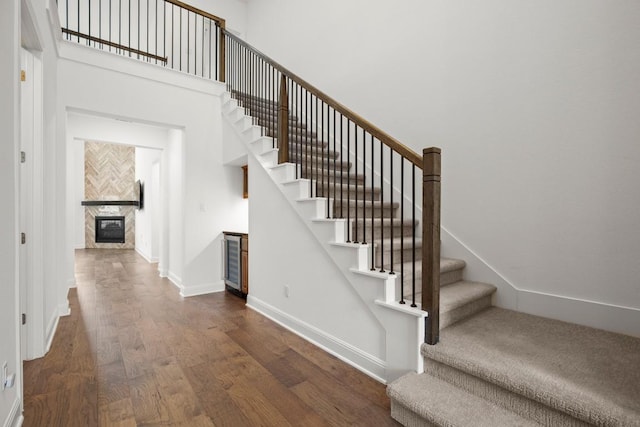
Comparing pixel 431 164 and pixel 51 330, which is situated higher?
pixel 431 164

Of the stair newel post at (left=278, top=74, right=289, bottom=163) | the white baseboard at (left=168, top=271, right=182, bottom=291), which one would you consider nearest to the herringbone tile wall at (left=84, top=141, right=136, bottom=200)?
the white baseboard at (left=168, top=271, right=182, bottom=291)

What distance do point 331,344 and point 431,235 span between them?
1294 mm

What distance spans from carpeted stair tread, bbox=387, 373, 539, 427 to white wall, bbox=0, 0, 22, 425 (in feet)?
6.48

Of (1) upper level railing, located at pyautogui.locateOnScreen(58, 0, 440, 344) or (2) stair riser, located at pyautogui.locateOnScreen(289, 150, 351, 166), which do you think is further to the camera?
(2) stair riser, located at pyautogui.locateOnScreen(289, 150, 351, 166)

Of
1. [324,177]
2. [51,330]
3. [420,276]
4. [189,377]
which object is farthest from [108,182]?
[420,276]

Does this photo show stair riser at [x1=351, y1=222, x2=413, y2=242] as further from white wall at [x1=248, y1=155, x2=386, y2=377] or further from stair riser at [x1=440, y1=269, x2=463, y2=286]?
stair riser at [x1=440, y1=269, x2=463, y2=286]

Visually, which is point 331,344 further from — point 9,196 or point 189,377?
point 9,196

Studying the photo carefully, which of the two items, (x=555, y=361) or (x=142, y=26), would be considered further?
(x=142, y=26)

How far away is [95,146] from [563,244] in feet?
37.6

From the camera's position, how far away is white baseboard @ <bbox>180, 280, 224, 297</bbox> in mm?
4301

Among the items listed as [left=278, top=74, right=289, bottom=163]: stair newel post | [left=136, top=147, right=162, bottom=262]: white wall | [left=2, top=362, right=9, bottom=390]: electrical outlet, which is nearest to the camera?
[left=2, top=362, right=9, bottom=390]: electrical outlet

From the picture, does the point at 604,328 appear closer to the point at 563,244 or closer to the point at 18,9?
the point at 563,244

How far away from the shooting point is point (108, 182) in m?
9.80

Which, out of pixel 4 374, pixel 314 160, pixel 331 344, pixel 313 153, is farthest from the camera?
pixel 313 153
